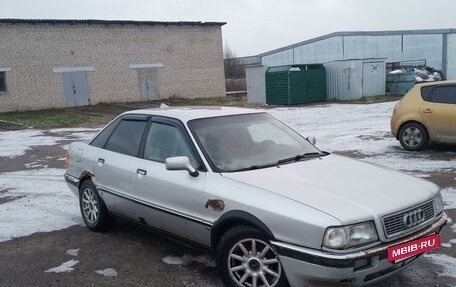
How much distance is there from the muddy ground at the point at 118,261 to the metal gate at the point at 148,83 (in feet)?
92.8

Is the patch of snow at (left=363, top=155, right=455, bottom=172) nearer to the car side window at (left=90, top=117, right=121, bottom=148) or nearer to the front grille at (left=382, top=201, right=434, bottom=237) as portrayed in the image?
the front grille at (left=382, top=201, right=434, bottom=237)

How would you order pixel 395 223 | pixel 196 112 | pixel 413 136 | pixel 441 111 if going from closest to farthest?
pixel 395 223
pixel 196 112
pixel 441 111
pixel 413 136

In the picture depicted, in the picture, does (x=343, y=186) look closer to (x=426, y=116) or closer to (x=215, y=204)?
(x=215, y=204)

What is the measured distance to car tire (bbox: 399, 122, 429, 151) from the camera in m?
9.72

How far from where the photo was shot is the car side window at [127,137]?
4997 mm

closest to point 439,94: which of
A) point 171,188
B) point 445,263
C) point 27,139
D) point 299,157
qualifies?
point 445,263

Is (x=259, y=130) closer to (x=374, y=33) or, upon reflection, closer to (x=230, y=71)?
(x=374, y=33)

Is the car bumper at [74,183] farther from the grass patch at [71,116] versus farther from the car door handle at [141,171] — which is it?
the grass patch at [71,116]

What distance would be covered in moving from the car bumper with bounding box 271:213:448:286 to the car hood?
0.24m

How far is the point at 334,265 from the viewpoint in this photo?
3105mm

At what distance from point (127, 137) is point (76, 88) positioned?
2712cm

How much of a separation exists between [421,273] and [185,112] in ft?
8.90

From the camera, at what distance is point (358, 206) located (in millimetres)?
3311

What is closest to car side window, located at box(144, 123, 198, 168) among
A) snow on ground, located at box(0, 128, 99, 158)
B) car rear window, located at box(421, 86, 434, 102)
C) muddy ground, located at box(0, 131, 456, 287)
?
muddy ground, located at box(0, 131, 456, 287)
